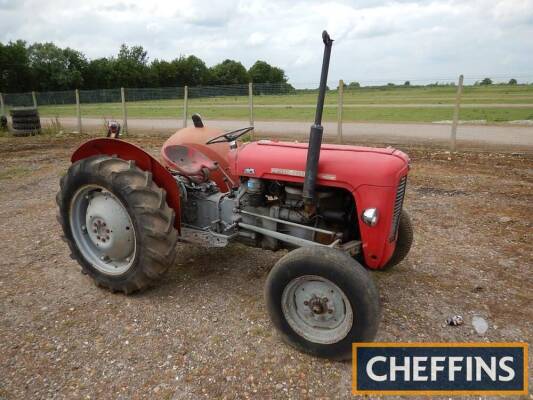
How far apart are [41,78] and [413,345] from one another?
174ft

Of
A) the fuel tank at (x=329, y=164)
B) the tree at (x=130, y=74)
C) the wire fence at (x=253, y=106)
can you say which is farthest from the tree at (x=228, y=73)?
the fuel tank at (x=329, y=164)

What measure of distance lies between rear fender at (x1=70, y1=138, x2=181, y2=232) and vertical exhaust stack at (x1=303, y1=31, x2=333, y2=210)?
1.10m

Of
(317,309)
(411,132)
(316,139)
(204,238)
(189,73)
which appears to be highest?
(189,73)

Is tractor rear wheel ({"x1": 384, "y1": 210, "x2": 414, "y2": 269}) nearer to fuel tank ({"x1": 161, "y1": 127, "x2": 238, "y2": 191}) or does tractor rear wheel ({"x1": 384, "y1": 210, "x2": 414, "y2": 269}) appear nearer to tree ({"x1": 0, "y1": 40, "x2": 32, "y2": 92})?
fuel tank ({"x1": 161, "y1": 127, "x2": 238, "y2": 191})

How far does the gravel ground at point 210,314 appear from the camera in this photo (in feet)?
8.13

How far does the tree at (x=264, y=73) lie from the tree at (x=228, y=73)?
5.97ft

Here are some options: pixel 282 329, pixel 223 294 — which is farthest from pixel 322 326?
pixel 223 294

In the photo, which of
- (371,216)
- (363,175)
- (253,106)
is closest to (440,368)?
(371,216)

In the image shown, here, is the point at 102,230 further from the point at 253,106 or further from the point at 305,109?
the point at 305,109

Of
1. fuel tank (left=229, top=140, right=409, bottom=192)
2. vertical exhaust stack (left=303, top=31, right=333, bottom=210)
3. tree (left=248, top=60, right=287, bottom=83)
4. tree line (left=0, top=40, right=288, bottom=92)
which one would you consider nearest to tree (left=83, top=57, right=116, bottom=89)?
tree line (left=0, top=40, right=288, bottom=92)

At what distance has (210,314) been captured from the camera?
3.15 m

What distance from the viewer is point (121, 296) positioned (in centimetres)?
339

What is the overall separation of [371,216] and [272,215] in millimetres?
817

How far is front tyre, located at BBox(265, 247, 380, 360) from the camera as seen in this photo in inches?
95.0
